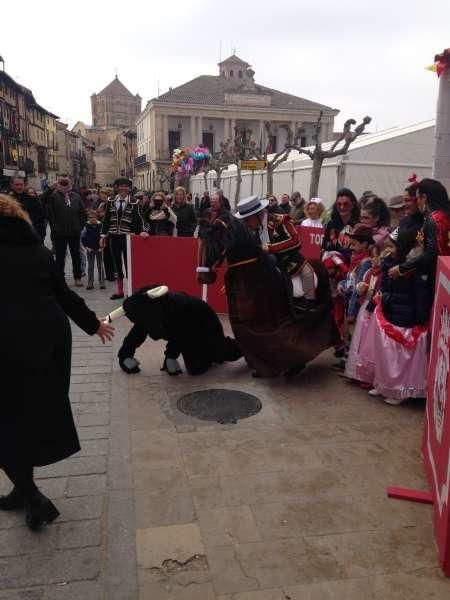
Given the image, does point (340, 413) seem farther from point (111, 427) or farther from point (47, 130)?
point (47, 130)

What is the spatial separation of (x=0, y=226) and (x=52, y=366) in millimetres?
776

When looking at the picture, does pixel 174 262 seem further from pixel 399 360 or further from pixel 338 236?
pixel 399 360

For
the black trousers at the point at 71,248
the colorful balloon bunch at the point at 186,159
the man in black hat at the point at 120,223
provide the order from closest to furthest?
the man in black hat at the point at 120,223, the black trousers at the point at 71,248, the colorful balloon bunch at the point at 186,159

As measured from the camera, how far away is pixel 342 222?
6297mm


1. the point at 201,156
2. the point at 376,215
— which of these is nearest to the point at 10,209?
the point at 376,215

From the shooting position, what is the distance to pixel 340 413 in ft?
15.1

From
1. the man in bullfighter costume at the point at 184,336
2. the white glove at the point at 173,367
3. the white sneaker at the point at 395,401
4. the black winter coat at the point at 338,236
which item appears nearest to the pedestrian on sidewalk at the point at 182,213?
the black winter coat at the point at 338,236

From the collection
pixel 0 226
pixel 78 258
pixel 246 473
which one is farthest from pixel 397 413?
pixel 78 258

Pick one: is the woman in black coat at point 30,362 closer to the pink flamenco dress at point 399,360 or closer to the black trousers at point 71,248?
the pink flamenco dress at point 399,360

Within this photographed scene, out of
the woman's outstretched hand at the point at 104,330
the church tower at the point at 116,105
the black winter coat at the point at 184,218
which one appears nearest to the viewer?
the woman's outstretched hand at the point at 104,330

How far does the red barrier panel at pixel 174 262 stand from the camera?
26.5 feet

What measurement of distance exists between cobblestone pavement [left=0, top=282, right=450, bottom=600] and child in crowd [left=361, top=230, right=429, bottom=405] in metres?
0.22

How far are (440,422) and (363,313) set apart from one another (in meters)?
2.21

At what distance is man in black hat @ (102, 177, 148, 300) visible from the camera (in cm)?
887
